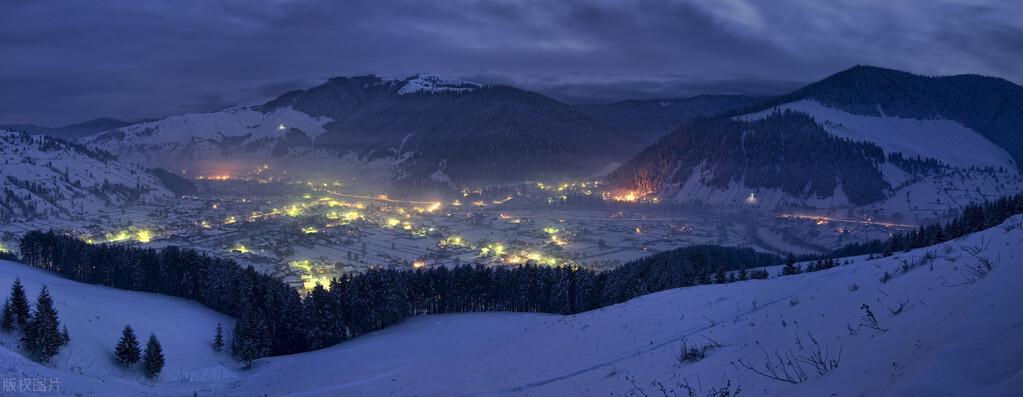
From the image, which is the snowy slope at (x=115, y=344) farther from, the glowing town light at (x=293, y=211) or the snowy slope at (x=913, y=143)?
the snowy slope at (x=913, y=143)

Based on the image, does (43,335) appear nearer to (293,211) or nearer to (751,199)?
(293,211)

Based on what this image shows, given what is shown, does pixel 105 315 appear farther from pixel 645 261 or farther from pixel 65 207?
pixel 65 207

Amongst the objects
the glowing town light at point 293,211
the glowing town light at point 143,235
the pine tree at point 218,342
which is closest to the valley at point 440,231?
the glowing town light at point 143,235

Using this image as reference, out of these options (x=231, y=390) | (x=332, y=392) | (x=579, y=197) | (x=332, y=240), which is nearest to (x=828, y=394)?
(x=332, y=392)

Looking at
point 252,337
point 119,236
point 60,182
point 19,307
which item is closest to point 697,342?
point 252,337

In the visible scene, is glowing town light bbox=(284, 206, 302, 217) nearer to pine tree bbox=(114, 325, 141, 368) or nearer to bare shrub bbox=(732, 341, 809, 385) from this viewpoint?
pine tree bbox=(114, 325, 141, 368)
